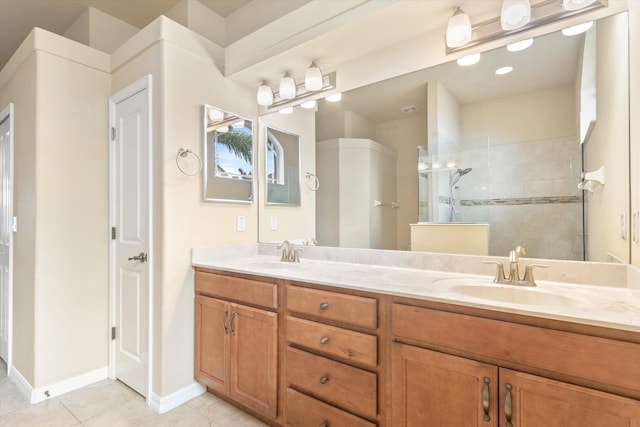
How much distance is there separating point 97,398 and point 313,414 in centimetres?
154

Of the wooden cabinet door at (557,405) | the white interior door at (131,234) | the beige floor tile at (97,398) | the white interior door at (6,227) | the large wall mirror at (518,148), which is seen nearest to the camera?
the wooden cabinet door at (557,405)

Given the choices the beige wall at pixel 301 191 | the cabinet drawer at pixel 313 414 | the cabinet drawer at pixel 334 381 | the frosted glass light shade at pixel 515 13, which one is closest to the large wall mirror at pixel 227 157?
the beige wall at pixel 301 191

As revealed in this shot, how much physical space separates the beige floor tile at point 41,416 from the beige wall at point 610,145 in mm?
2854

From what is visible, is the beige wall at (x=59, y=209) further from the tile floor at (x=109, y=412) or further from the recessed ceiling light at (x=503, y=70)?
the recessed ceiling light at (x=503, y=70)

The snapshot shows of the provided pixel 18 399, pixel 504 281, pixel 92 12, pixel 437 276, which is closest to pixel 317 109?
pixel 437 276

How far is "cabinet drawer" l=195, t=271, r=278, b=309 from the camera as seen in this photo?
1.65 metres

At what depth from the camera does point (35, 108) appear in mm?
2033

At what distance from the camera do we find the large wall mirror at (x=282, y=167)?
2449 mm

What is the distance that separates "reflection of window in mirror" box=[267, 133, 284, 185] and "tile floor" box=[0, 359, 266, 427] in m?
1.56

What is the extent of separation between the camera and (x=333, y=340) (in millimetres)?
1400

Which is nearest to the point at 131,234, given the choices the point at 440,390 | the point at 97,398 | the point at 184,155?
the point at 184,155

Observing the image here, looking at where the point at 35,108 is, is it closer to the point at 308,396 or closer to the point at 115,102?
the point at 115,102

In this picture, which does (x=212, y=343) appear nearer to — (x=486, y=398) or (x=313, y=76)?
(x=486, y=398)

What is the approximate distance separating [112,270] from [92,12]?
202cm
